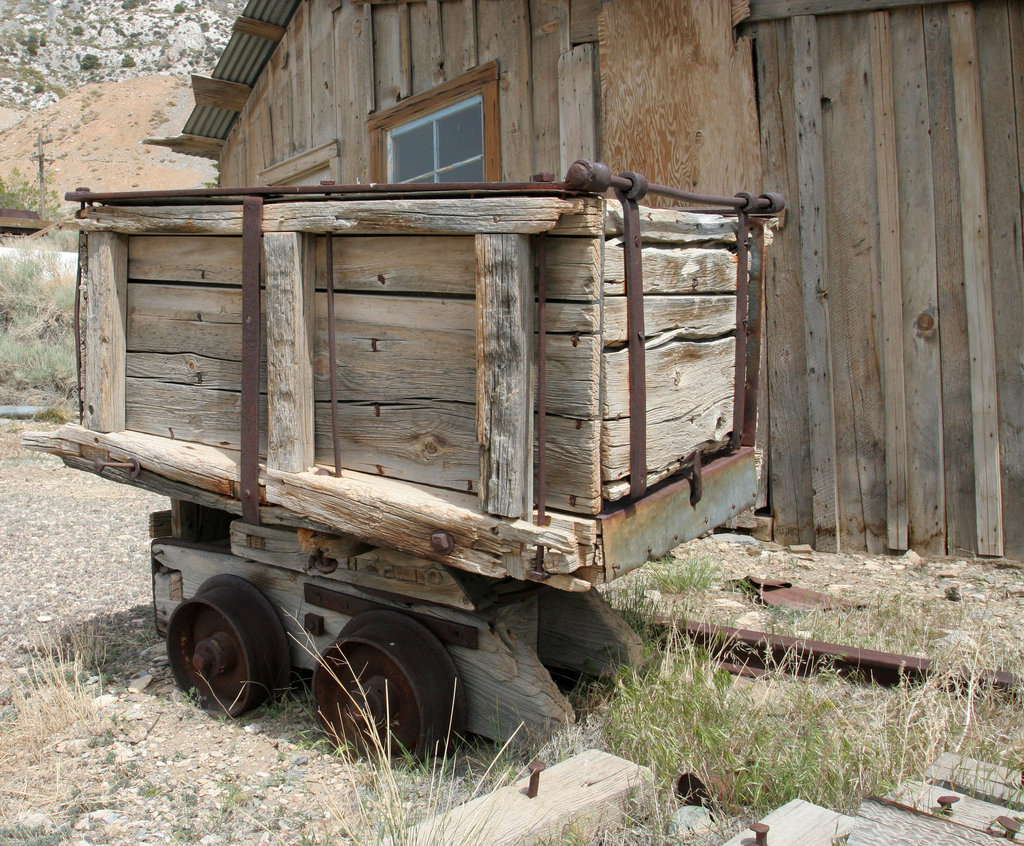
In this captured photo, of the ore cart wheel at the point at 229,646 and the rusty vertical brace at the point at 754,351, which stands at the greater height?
the rusty vertical brace at the point at 754,351

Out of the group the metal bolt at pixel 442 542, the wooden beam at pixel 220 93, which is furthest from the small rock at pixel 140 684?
the wooden beam at pixel 220 93

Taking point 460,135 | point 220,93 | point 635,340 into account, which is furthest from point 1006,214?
point 220,93

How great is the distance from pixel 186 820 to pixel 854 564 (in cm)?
383

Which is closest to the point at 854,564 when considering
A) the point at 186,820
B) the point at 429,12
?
the point at 186,820

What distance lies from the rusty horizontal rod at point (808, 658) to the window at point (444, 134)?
11.8ft

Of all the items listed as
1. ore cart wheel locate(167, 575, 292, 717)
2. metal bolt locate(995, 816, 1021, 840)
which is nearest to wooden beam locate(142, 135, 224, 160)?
ore cart wheel locate(167, 575, 292, 717)

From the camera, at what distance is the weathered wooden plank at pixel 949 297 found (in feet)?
15.8

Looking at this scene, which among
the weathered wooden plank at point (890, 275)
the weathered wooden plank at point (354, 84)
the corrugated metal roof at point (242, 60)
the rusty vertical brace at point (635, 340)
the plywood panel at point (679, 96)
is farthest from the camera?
the corrugated metal roof at point (242, 60)

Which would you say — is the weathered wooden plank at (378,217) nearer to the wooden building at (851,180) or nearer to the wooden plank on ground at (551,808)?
the wooden plank on ground at (551,808)

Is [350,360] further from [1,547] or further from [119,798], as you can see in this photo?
[1,547]

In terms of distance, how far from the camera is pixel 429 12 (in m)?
6.43

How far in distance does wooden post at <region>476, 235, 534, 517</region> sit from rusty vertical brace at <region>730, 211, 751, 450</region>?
3.94ft

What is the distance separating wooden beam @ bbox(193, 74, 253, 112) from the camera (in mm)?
8367

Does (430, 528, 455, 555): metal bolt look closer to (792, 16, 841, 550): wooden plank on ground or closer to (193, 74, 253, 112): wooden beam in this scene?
(792, 16, 841, 550): wooden plank on ground
